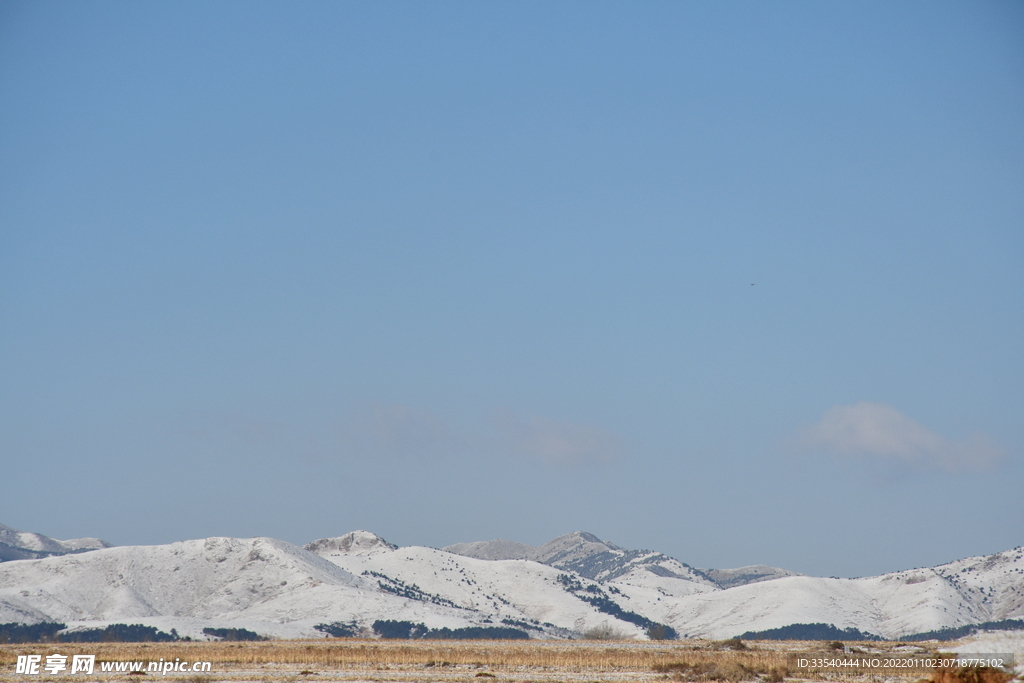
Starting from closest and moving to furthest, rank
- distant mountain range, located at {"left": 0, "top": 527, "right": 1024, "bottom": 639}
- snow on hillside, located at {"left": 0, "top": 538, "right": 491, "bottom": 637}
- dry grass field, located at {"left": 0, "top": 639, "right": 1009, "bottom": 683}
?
dry grass field, located at {"left": 0, "top": 639, "right": 1009, "bottom": 683}, snow on hillside, located at {"left": 0, "top": 538, "right": 491, "bottom": 637}, distant mountain range, located at {"left": 0, "top": 527, "right": 1024, "bottom": 639}

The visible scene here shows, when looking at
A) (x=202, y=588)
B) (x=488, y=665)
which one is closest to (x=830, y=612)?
(x=202, y=588)

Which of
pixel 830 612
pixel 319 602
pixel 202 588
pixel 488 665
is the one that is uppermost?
pixel 202 588

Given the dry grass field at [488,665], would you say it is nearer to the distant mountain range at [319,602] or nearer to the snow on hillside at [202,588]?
the distant mountain range at [319,602]

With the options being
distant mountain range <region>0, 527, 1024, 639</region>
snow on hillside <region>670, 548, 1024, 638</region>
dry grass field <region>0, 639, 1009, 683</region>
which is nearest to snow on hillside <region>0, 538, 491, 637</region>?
distant mountain range <region>0, 527, 1024, 639</region>

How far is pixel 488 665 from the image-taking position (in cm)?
5841

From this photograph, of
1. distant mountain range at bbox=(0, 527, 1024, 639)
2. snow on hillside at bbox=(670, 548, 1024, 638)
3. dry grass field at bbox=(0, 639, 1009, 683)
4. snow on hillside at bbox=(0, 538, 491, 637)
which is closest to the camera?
dry grass field at bbox=(0, 639, 1009, 683)

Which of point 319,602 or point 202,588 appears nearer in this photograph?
point 319,602

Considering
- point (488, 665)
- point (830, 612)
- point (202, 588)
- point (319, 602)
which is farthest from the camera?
point (830, 612)

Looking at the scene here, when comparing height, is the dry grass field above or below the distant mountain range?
below

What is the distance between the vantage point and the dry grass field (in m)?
50.5

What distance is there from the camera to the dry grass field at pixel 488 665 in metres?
50.5

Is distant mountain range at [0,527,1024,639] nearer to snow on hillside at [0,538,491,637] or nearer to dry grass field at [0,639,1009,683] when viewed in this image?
snow on hillside at [0,538,491,637]

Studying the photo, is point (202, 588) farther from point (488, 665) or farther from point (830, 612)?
point (488, 665)

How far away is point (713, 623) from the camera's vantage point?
181 metres
